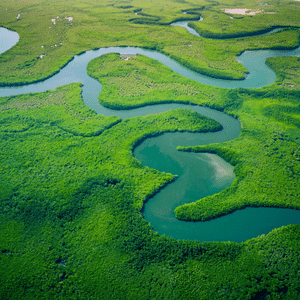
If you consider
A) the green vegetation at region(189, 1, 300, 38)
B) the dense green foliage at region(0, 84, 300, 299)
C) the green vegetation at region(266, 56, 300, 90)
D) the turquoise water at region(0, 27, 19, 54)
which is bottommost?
the dense green foliage at region(0, 84, 300, 299)

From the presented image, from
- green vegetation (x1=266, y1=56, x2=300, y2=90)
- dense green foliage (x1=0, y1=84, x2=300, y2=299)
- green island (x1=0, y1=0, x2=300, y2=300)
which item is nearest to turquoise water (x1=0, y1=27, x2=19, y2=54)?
green island (x1=0, y1=0, x2=300, y2=300)

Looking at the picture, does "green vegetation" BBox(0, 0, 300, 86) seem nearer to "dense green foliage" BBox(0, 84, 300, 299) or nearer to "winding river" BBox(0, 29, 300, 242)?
"winding river" BBox(0, 29, 300, 242)

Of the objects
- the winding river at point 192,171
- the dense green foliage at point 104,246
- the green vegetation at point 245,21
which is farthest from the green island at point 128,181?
the green vegetation at point 245,21

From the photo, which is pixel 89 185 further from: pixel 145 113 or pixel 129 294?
pixel 145 113

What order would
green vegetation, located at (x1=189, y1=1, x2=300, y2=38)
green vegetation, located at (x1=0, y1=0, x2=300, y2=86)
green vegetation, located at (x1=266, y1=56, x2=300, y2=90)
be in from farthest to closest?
1. green vegetation, located at (x1=189, y1=1, x2=300, y2=38)
2. green vegetation, located at (x1=0, y1=0, x2=300, y2=86)
3. green vegetation, located at (x1=266, y1=56, x2=300, y2=90)

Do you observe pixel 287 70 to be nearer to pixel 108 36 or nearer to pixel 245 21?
pixel 245 21

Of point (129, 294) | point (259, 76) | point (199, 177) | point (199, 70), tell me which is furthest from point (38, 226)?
point (259, 76)
